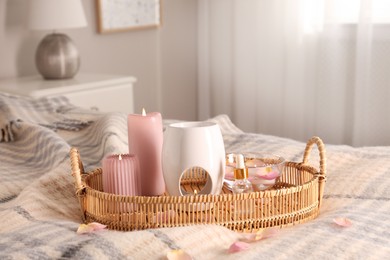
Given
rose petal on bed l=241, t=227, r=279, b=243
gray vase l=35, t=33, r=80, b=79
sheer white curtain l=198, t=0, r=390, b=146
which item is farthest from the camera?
sheer white curtain l=198, t=0, r=390, b=146

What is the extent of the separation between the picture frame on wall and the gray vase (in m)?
0.55

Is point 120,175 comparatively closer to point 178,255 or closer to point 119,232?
point 119,232

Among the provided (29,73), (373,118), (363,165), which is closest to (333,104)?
(373,118)

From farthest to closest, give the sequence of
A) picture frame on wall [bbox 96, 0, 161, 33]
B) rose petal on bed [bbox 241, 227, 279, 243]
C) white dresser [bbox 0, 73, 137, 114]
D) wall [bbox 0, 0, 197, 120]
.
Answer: picture frame on wall [bbox 96, 0, 161, 33] → wall [bbox 0, 0, 197, 120] → white dresser [bbox 0, 73, 137, 114] → rose petal on bed [bbox 241, 227, 279, 243]

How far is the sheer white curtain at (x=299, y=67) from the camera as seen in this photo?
11.7 ft

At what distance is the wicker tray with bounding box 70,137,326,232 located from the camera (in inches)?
43.3

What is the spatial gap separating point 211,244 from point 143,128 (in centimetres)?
33

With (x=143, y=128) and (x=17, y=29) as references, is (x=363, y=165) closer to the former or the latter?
(x=143, y=128)

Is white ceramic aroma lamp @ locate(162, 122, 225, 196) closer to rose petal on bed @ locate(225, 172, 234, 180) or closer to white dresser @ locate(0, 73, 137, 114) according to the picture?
rose petal on bed @ locate(225, 172, 234, 180)

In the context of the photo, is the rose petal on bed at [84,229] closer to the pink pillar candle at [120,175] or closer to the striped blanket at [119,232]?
the striped blanket at [119,232]

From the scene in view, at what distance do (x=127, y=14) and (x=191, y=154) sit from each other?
9.29 feet

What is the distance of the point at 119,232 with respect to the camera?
3.43 ft

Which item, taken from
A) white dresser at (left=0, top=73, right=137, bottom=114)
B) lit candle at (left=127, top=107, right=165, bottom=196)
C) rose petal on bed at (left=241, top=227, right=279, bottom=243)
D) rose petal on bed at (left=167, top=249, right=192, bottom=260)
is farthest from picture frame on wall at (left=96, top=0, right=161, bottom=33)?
rose petal on bed at (left=167, top=249, right=192, bottom=260)

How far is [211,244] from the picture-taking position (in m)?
1.01
